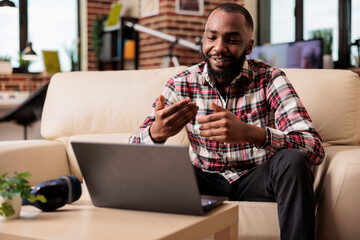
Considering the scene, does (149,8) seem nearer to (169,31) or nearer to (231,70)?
(169,31)

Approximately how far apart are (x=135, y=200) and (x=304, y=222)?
48cm

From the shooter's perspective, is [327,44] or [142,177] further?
[327,44]

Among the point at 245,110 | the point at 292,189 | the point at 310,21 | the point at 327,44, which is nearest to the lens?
the point at 292,189

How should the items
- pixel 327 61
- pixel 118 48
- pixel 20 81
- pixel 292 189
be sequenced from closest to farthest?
pixel 292 189 → pixel 327 61 → pixel 20 81 → pixel 118 48

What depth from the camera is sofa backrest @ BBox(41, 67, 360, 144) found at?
1.95 m

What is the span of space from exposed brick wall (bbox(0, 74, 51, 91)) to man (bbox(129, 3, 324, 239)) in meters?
4.04

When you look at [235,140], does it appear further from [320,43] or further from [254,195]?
[320,43]

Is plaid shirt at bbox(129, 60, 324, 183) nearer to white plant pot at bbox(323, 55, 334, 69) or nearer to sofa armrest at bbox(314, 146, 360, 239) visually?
sofa armrest at bbox(314, 146, 360, 239)

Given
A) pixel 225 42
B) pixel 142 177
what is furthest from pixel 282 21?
pixel 142 177

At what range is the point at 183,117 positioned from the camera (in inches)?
58.6

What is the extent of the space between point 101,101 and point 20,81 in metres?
3.53

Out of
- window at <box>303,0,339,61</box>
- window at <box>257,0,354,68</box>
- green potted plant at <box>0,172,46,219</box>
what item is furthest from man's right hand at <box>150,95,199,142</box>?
window at <box>303,0,339,61</box>

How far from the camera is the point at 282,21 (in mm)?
5402

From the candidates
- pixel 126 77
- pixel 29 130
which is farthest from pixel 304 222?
pixel 29 130
